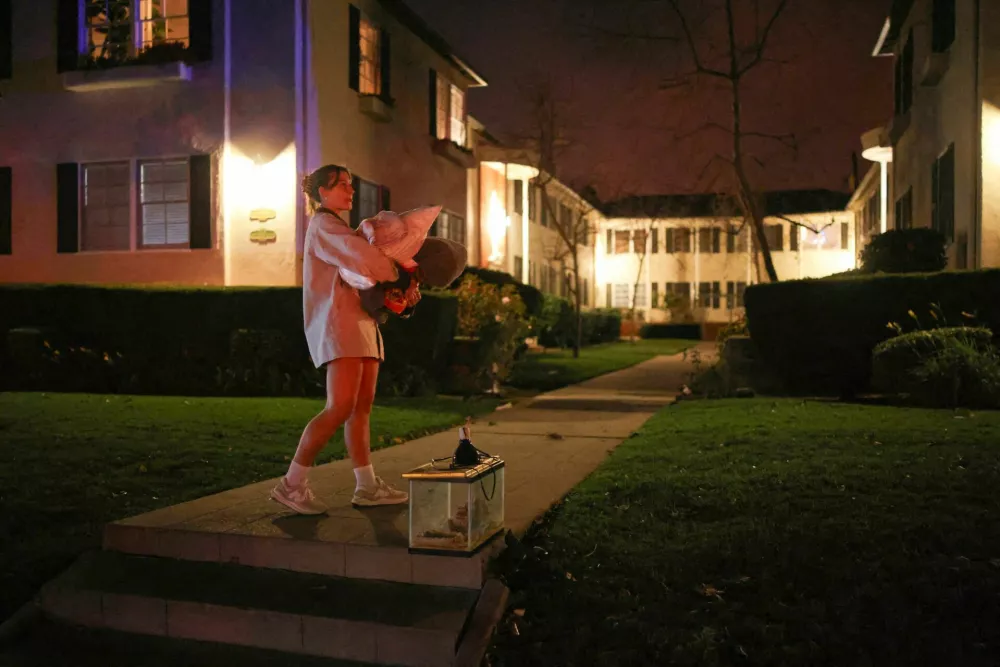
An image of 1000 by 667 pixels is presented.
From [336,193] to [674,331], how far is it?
37.7 meters

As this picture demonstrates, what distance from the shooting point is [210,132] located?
1406 centimetres

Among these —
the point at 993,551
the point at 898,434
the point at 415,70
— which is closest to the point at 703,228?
the point at 415,70

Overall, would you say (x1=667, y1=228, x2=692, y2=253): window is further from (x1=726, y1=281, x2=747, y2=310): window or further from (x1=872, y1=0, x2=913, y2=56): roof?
(x1=872, y1=0, x2=913, y2=56): roof

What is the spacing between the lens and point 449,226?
70.7 ft

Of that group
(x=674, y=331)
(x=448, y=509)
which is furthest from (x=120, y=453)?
(x=674, y=331)

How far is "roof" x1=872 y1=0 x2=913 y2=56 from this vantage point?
16.2 meters

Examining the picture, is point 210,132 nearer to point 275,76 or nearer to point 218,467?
point 275,76

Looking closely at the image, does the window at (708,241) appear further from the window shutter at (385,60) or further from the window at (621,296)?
the window shutter at (385,60)

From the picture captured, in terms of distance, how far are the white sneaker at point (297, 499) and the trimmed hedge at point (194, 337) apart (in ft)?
23.0

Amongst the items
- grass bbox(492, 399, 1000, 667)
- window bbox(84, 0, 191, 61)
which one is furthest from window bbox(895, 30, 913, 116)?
window bbox(84, 0, 191, 61)

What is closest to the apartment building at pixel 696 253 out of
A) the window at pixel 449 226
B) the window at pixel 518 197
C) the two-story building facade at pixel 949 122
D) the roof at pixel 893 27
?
the window at pixel 518 197

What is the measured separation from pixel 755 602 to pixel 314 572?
202 centimetres

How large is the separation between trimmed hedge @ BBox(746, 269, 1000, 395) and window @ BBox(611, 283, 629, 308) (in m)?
33.0

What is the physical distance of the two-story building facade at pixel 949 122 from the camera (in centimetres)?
1179
